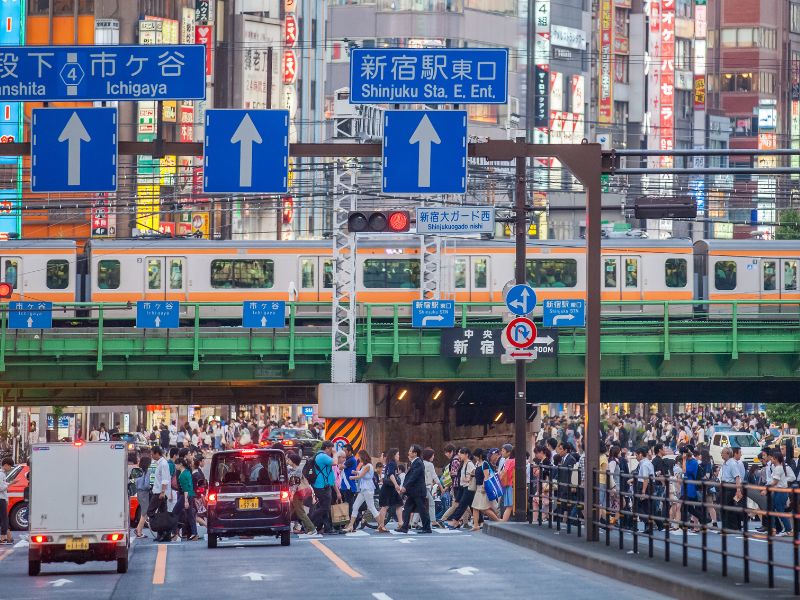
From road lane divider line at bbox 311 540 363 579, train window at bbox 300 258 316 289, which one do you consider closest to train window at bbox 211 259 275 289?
train window at bbox 300 258 316 289

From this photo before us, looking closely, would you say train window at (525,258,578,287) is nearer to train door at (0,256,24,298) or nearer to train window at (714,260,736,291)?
train window at (714,260,736,291)

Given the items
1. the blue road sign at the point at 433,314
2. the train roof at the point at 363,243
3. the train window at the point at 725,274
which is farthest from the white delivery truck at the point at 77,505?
the train window at the point at 725,274

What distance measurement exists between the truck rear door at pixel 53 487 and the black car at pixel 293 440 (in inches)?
1446

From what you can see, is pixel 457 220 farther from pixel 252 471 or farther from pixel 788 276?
pixel 788 276

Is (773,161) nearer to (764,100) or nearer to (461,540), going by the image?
(764,100)

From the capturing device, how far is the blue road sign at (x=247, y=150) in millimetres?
24078

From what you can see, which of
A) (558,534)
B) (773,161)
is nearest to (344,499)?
(558,534)

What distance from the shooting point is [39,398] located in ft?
182

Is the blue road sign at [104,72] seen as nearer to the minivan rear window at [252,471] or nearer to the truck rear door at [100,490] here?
the truck rear door at [100,490]

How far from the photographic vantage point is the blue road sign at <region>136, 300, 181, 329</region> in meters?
49.3

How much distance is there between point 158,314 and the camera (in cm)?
Result: 4975

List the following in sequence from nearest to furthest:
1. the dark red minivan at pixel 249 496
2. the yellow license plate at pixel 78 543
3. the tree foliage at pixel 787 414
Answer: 1. the yellow license plate at pixel 78 543
2. the dark red minivan at pixel 249 496
3. the tree foliage at pixel 787 414

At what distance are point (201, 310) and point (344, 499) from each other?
2157 cm

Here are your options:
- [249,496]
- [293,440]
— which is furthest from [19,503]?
[293,440]
